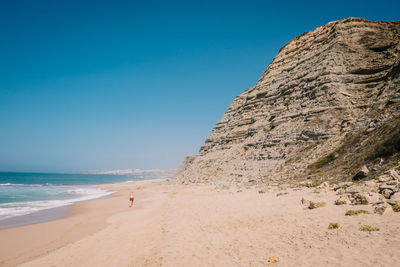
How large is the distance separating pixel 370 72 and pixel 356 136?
16.4 m

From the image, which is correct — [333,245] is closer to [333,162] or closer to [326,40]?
[333,162]

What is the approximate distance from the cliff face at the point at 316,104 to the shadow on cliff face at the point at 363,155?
1463 mm

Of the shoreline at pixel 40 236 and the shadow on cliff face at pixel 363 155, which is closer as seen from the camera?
the shoreline at pixel 40 236

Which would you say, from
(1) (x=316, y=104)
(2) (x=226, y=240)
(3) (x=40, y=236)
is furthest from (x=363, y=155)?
(3) (x=40, y=236)

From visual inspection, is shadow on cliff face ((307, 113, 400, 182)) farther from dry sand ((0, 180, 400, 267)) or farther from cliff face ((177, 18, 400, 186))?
dry sand ((0, 180, 400, 267))

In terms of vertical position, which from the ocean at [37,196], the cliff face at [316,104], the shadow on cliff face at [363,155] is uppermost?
the cliff face at [316,104]

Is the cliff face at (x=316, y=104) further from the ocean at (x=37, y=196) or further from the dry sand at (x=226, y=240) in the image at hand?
the ocean at (x=37, y=196)

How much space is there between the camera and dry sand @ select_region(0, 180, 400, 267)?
6809 millimetres

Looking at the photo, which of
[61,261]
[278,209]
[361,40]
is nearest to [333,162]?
[278,209]

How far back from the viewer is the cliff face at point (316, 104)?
26109mm

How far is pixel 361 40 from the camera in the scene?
120 ft

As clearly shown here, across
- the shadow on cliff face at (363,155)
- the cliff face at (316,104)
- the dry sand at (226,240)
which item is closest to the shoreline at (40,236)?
the dry sand at (226,240)

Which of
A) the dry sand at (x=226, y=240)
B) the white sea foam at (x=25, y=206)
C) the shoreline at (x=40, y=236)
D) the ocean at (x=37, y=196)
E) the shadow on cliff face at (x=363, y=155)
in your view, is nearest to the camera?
the dry sand at (x=226, y=240)

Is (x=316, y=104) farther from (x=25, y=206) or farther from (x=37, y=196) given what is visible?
(x=37, y=196)
